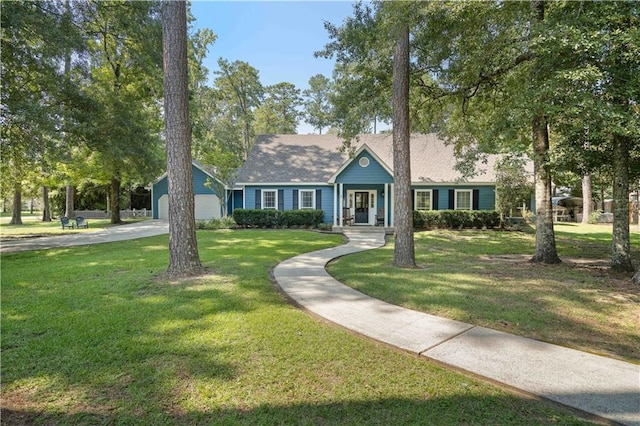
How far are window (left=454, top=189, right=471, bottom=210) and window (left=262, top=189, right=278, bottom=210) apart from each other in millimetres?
10654

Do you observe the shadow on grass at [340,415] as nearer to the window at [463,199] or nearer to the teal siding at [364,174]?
the teal siding at [364,174]

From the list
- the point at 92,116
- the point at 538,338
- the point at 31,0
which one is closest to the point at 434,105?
the point at 538,338

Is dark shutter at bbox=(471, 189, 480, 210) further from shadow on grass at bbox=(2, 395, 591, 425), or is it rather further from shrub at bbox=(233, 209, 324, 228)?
shadow on grass at bbox=(2, 395, 591, 425)

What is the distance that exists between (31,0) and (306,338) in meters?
12.9

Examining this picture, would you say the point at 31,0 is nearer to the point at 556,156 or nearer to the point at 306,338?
the point at 306,338

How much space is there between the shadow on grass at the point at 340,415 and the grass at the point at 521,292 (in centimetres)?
179

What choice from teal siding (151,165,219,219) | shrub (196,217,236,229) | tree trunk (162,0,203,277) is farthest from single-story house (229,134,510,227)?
tree trunk (162,0,203,277)

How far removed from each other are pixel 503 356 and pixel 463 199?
1755 centimetres

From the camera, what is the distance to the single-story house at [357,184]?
1842cm

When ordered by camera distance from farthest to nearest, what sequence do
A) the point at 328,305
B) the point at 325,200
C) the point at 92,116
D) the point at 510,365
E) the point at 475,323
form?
the point at 325,200 < the point at 92,116 < the point at 328,305 < the point at 475,323 < the point at 510,365

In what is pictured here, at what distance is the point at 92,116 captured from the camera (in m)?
12.0

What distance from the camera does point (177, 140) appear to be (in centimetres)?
664

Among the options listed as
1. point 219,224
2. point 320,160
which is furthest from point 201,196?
point 320,160

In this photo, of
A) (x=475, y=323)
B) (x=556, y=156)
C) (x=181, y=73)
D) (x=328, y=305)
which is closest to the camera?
(x=475, y=323)
